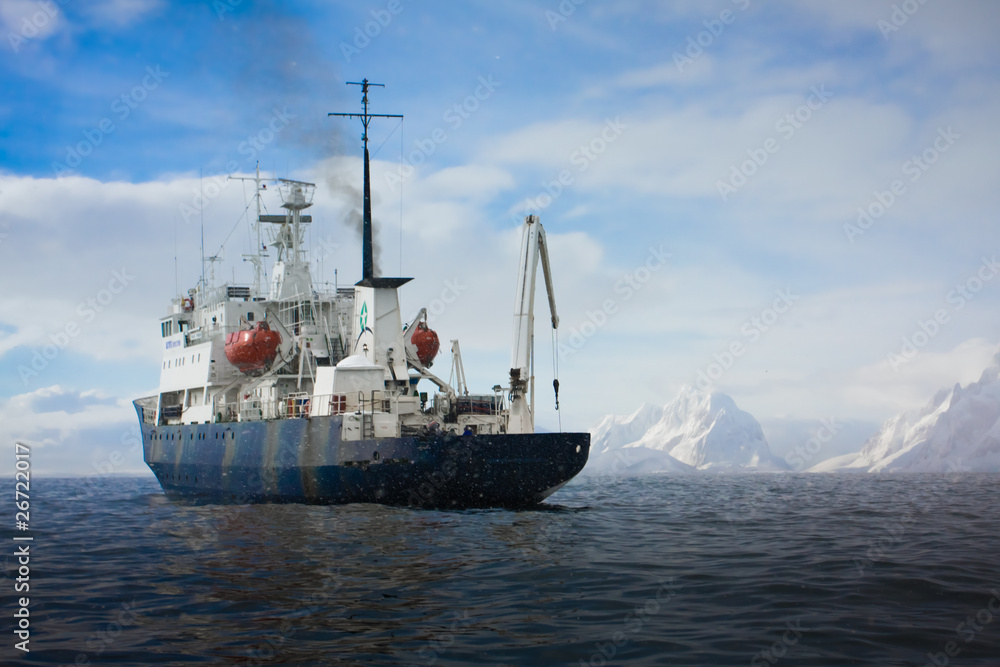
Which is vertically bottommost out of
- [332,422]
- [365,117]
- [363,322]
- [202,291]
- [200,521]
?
[200,521]

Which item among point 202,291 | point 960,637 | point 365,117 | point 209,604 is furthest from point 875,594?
point 202,291

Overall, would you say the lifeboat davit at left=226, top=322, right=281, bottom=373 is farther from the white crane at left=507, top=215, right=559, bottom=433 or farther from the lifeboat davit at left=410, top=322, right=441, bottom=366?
the white crane at left=507, top=215, right=559, bottom=433

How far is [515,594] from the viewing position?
12.2 m

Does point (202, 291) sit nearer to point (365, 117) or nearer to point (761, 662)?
point (365, 117)

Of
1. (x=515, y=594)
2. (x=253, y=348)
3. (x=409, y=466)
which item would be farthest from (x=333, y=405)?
(x=515, y=594)

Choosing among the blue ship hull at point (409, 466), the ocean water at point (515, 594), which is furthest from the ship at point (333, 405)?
the ocean water at point (515, 594)

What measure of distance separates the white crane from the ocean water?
26.4 ft

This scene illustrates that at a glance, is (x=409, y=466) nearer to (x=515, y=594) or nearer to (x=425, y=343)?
(x=425, y=343)

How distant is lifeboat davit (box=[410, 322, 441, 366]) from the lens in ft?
116

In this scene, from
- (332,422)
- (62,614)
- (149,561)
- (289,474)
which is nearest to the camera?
(62,614)

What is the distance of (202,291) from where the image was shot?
4303 centimetres

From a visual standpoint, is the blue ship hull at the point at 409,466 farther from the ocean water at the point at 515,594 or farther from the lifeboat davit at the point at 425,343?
the lifeboat davit at the point at 425,343

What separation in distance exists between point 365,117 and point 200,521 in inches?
697

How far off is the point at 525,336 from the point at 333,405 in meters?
7.64
